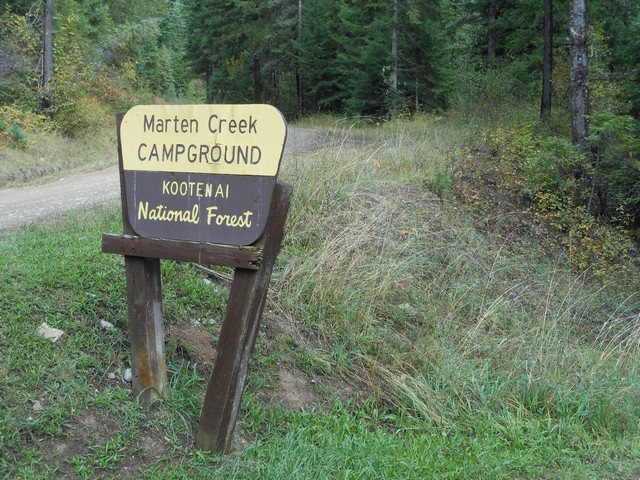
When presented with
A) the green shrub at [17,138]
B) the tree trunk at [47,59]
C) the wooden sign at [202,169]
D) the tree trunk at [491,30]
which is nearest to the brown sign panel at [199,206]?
the wooden sign at [202,169]

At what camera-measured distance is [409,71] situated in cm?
2402

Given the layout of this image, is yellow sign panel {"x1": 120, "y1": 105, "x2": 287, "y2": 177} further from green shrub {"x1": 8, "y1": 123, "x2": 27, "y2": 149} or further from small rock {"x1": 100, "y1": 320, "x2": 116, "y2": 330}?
green shrub {"x1": 8, "y1": 123, "x2": 27, "y2": 149}

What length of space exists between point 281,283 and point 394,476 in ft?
8.17

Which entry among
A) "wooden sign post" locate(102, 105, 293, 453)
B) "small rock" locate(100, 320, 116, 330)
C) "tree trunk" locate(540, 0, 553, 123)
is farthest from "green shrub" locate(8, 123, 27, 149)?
"tree trunk" locate(540, 0, 553, 123)

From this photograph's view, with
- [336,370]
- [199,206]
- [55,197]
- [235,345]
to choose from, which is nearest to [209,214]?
[199,206]

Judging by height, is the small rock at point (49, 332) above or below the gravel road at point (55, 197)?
below

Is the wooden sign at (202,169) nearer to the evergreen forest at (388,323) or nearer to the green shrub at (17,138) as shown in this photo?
the evergreen forest at (388,323)

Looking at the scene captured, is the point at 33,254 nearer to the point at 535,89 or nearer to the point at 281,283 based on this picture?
the point at 281,283

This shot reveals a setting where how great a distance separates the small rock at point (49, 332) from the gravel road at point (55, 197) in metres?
3.21

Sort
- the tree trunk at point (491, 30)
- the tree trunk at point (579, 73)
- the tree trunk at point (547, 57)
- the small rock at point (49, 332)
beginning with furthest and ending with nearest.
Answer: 1. the tree trunk at point (491, 30)
2. the tree trunk at point (547, 57)
3. the tree trunk at point (579, 73)
4. the small rock at point (49, 332)

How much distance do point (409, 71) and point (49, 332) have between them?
2227 cm

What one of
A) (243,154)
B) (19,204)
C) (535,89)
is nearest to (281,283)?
(243,154)

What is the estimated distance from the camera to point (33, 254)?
15.7 feet

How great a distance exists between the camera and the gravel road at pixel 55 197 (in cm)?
718
